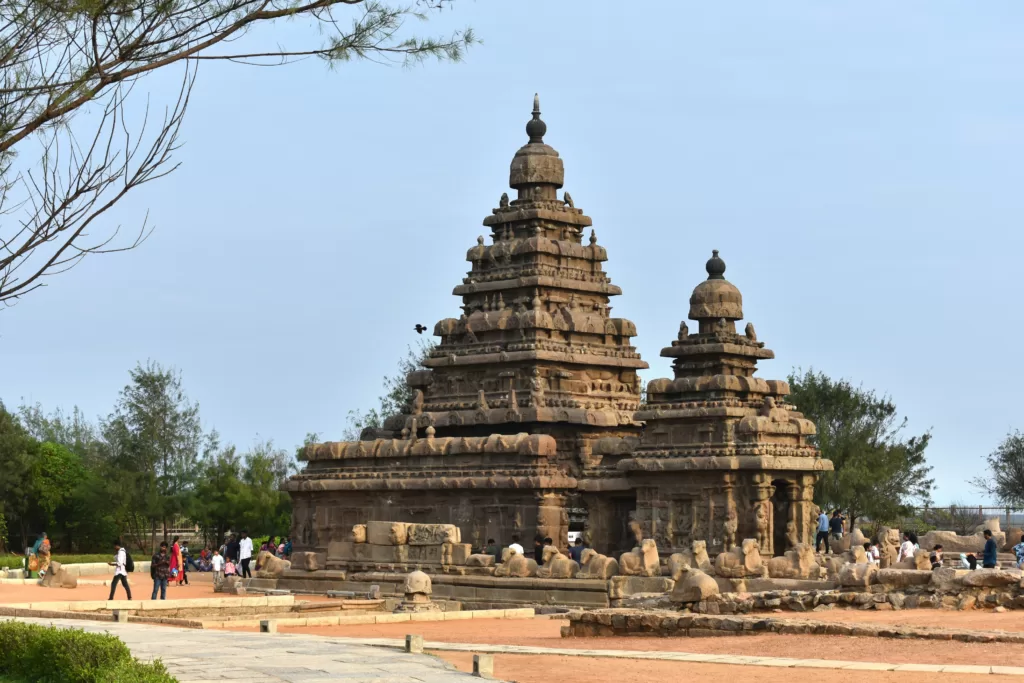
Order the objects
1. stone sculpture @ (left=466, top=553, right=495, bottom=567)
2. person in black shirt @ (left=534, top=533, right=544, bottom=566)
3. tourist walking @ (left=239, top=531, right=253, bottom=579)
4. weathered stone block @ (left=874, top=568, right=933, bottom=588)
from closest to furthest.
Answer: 1. weathered stone block @ (left=874, top=568, right=933, bottom=588)
2. stone sculpture @ (left=466, top=553, right=495, bottom=567)
3. person in black shirt @ (left=534, top=533, right=544, bottom=566)
4. tourist walking @ (left=239, top=531, right=253, bottom=579)

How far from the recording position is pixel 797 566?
35.3m

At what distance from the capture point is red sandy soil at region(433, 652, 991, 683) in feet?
63.2

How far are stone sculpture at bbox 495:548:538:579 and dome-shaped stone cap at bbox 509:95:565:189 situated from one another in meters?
15.0

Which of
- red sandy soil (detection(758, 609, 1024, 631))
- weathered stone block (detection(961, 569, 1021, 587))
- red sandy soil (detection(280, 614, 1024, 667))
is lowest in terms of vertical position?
red sandy soil (detection(280, 614, 1024, 667))

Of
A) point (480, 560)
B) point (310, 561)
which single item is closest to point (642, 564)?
point (480, 560)

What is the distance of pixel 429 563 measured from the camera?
42625mm

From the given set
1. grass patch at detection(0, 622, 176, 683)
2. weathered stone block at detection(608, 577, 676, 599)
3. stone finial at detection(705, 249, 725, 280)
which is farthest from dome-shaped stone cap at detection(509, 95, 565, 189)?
grass patch at detection(0, 622, 176, 683)

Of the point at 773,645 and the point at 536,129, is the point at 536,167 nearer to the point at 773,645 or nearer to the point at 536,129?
the point at 536,129

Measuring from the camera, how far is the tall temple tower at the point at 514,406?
148ft

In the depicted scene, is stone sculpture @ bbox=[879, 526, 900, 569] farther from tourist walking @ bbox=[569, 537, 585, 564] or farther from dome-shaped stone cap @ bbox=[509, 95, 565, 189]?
dome-shaped stone cap @ bbox=[509, 95, 565, 189]

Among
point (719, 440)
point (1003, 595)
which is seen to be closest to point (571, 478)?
point (719, 440)

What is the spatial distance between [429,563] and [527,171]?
46.6 ft

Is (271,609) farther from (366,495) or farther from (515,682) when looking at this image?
(515,682)

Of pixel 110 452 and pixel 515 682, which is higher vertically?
pixel 110 452
